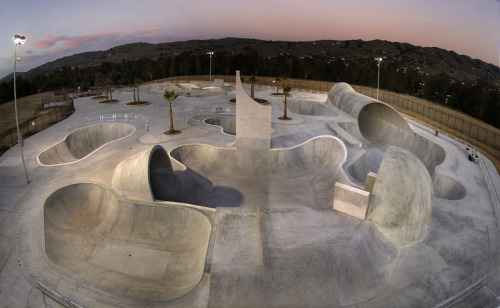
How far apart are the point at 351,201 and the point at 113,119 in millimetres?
27932

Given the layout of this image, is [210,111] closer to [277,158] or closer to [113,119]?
[113,119]

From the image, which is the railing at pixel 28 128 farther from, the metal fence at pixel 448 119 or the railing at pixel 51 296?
the metal fence at pixel 448 119

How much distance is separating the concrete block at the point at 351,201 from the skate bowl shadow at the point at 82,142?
64.5 feet

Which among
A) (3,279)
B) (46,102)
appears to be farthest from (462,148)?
(46,102)

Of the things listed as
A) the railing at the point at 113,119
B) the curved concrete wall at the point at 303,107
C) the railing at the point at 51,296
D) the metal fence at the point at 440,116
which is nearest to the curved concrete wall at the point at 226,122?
the railing at the point at 113,119

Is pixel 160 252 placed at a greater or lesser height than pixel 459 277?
lesser

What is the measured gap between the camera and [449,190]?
18797 millimetres

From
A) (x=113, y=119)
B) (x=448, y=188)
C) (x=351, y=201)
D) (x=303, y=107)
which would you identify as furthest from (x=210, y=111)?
(x=448, y=188)

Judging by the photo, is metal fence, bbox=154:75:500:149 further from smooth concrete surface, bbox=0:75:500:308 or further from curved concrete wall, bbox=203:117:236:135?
curved concrete wall, bbox=203:117:236:135

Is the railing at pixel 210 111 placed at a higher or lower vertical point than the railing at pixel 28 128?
higher

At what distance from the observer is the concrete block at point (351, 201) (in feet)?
47.6

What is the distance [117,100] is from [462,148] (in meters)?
42.3

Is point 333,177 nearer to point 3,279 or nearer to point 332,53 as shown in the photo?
point 3,279

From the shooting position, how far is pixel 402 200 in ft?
44.2
